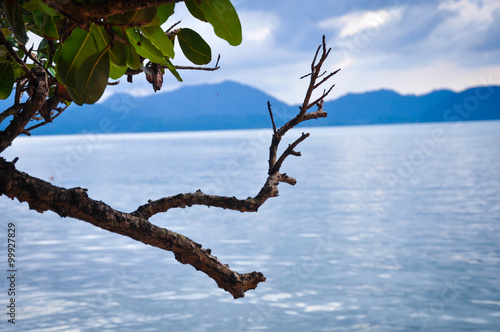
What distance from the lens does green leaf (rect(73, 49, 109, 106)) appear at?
3.26ft

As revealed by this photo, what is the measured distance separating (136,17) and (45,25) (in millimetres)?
275

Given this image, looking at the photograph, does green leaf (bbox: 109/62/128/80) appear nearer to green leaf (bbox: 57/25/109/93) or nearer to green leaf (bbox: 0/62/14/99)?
green leaf (bbox: 57/25/109/93)

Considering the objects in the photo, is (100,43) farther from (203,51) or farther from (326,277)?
(326,277)

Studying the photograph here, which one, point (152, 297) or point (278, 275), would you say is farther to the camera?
point (278, 275)

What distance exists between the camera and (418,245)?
16391mm

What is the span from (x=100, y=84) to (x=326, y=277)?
43.5 feet

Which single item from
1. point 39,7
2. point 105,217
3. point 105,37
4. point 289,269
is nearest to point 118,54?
point 105,37

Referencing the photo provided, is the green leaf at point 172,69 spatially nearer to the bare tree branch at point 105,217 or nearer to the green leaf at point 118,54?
the green leaf at point 118,54

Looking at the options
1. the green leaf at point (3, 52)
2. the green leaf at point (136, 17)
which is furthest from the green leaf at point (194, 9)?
the green leaf at point (3, 52)

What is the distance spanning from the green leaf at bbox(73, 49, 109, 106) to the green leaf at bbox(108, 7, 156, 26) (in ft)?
0.28

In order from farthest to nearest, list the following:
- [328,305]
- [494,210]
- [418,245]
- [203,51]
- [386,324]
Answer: [494,210], [418,245], [328,305], [386,324], [203,51]

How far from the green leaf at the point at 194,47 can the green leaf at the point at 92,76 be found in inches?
9.2

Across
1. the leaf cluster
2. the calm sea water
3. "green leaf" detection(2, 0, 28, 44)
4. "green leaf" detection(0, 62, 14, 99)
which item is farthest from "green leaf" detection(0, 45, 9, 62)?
the calm sea water

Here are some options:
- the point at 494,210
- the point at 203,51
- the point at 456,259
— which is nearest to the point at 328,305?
the point at 456,259
